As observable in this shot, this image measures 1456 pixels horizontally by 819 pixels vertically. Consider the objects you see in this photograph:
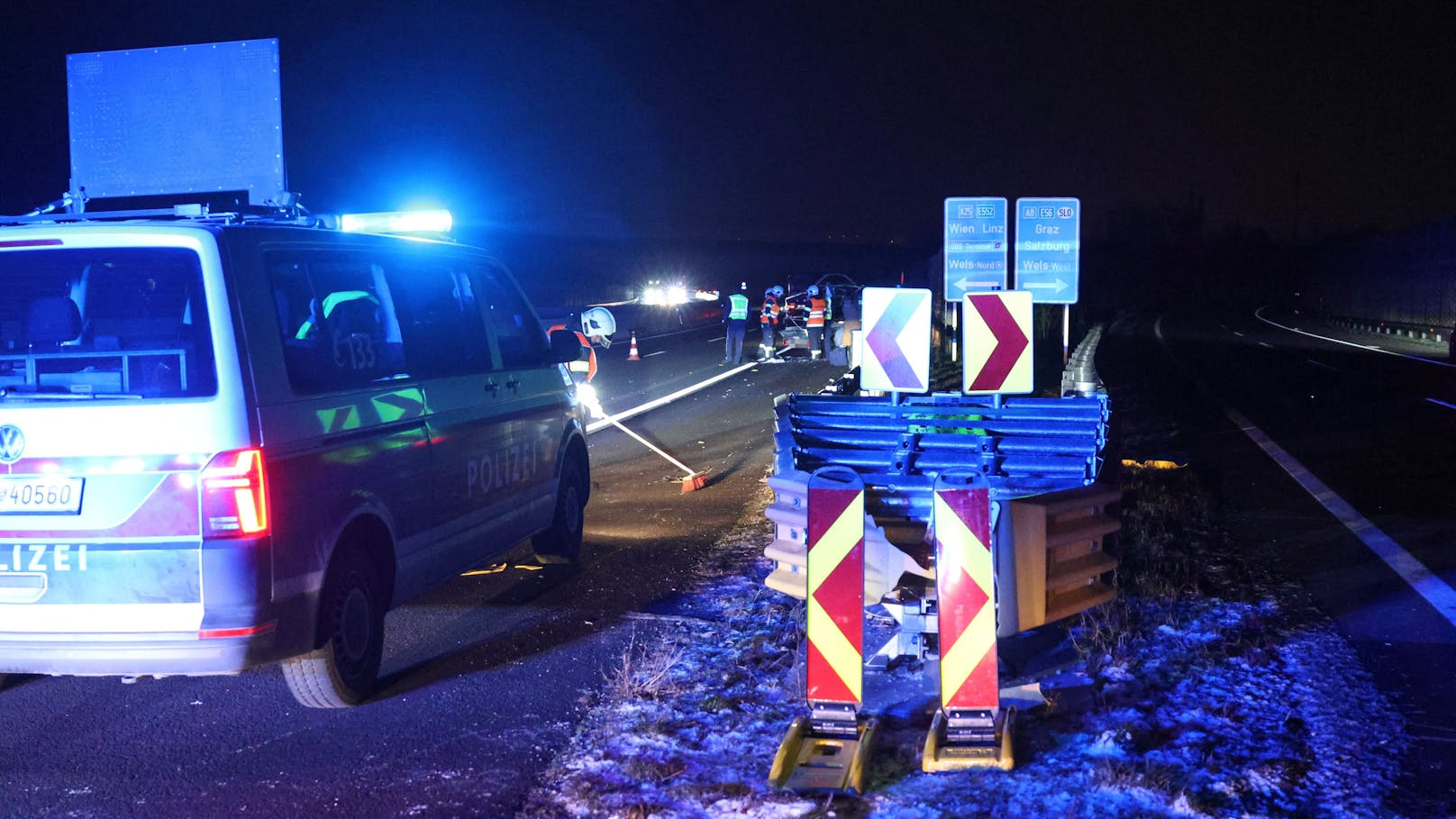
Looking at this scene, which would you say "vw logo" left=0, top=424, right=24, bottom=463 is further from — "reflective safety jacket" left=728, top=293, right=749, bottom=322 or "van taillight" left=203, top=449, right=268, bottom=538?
"reflective safety jacket" left=728, top=293, right=749, bottom=322

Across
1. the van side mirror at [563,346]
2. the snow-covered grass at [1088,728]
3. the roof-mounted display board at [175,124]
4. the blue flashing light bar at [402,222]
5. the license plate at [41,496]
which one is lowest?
the snow-covered grass at [1088,728]

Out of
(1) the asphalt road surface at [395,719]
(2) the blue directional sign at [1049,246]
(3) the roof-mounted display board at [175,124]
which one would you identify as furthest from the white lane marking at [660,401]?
(3) the roof-mounted display board at [175,124]

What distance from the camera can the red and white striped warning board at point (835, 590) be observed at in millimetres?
4816

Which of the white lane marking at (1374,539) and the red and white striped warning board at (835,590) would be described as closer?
the red and white striped warning board at (835,590)

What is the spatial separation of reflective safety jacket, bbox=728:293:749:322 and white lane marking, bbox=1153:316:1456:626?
39.5ft

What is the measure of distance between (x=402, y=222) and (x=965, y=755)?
4.36m

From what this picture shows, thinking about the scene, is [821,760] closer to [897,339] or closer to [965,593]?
[965,593]

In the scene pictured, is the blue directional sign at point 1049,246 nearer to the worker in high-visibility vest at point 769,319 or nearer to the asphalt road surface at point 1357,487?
the asphalt road surface at point 1357,487

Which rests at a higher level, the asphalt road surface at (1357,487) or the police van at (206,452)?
the police van at (206,452)

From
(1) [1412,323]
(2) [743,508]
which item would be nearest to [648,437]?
(2) [743,508]

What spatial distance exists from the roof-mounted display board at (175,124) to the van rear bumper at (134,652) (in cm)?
295

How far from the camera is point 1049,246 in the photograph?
18312 mm

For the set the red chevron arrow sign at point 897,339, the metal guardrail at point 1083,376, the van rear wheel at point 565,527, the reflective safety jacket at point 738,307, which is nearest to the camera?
the red chevron arrow sign at point 897,339

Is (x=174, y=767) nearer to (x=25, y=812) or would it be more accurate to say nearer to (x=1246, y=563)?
(x=25, y=812)
